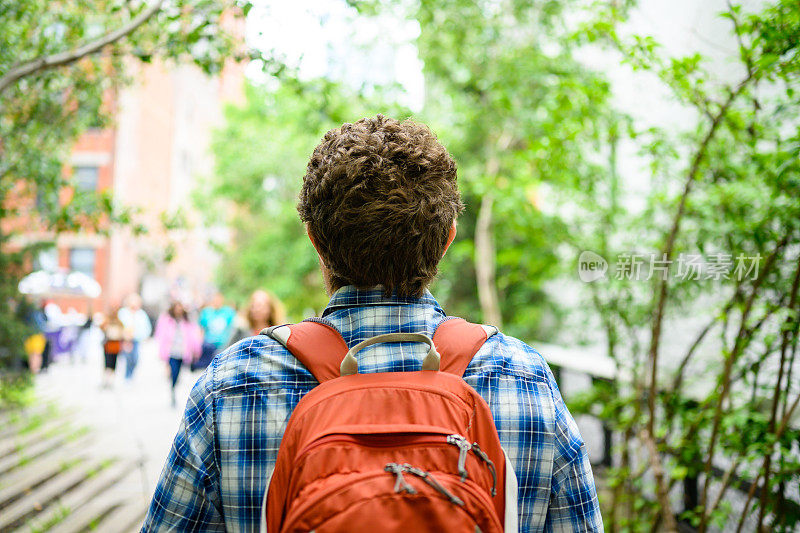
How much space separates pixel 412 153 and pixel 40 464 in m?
6.78

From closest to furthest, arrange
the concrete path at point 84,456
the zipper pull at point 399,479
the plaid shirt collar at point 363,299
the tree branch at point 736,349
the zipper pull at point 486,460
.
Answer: the zipper pull at point 399,479 → the zipper pull at point 486,460 → the plaid shirt collar at point 363,299 → the tree branch at point 736,349 → the concrete path at point 84,456

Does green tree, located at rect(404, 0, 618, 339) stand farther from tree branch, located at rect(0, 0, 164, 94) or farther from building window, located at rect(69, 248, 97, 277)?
building window, located at rect(69, 248, 97, 277)

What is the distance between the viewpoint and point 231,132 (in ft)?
61.4

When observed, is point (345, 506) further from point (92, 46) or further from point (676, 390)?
point (92, 46)

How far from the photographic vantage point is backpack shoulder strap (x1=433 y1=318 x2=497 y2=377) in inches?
50.0

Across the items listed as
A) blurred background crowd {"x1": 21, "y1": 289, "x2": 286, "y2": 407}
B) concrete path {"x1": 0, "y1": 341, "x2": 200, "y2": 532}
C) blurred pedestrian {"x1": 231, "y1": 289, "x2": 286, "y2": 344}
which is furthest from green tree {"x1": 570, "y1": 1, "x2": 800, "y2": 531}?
concrete path {"x1": 0, "y1": 341, "x2": 200, "y2": 532}

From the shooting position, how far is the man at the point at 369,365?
1.25 m

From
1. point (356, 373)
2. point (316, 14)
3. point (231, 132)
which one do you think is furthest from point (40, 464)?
point (231, 132)

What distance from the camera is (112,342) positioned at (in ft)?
36.4

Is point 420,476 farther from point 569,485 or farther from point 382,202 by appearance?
point 382,202

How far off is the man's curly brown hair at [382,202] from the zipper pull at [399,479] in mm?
361

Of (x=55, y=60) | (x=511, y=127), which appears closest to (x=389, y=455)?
(x=55, y=60)

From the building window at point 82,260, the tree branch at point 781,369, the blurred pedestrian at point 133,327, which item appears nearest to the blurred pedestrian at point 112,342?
the blurred pedestrian at point 133,327

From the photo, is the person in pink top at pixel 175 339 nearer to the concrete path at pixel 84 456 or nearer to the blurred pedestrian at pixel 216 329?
the blurred pedestrian at pixel 216 329
